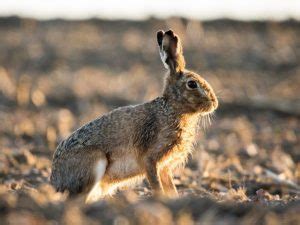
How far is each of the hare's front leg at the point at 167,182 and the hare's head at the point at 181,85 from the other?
622 millimetres

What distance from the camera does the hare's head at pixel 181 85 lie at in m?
6.75

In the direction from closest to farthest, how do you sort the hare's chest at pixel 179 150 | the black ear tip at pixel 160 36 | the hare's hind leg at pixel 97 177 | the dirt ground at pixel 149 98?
the dirt ground at pixel 149 98, the hare's hind leg at pixel 97 177, the hare's chest at pixel 179 150, the black ear tip at pixel 160 36

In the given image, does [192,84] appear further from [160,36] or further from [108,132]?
[108,132]

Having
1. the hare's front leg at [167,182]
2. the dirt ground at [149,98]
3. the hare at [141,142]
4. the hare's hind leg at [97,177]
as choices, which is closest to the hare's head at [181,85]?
the hare at [141,142]

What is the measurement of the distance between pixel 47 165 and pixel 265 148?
3.38 meters

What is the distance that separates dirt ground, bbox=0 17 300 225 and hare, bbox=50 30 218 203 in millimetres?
294

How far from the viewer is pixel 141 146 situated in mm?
6598

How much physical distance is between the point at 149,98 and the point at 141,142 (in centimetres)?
644

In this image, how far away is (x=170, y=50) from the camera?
6848 millimetres

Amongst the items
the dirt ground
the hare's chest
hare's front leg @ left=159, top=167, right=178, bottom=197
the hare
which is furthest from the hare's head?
the dirt ground

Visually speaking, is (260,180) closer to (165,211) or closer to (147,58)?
(165,211)

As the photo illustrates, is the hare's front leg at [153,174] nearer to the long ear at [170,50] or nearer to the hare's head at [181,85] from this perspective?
the hare's head at [181,85]

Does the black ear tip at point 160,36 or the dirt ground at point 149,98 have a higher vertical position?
the black ear tip at point 160,36

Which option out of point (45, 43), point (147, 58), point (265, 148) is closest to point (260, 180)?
point (265, 148)
